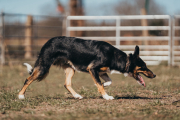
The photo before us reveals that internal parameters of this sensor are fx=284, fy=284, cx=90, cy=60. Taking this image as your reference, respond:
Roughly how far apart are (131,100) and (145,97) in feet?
1.97

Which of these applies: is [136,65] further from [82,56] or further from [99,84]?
[82,56]

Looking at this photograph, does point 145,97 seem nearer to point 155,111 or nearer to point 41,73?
point 155,111

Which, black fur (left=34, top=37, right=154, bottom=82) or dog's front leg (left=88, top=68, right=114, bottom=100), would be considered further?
black fur (left=34, top=37, right=154, bottom=82)

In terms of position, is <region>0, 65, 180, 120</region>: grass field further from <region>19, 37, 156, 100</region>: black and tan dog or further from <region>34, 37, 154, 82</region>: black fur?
<region>34, 37, 154, 82</region>: black fur

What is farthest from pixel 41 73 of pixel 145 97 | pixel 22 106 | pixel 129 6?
pixel 129 6

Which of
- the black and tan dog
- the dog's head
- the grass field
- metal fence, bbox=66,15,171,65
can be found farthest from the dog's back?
metal fence, bbox=66,15,171,65

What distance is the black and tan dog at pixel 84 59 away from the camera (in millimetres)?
5711

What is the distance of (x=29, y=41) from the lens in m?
16.7

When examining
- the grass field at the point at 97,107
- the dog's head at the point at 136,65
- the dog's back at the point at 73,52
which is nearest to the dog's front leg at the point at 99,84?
the grass field at the point at 97,107

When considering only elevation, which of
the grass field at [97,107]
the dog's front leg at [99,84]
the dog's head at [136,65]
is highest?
the dog's head at [136,65]

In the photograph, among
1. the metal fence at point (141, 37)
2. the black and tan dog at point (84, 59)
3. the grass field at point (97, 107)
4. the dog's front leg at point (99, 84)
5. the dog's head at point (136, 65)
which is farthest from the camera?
the metal fence at point (141, 37)

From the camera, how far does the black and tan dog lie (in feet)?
18.7

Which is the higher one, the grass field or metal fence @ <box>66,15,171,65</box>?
metal fence @ <box>66,15,171,65</box>

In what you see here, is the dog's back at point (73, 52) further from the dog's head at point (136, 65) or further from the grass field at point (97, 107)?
the grass field at point (97, 107)
